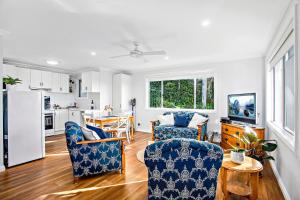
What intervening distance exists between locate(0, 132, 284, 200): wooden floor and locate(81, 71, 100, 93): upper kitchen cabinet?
3.06m

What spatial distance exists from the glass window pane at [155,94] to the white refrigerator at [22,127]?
373cm

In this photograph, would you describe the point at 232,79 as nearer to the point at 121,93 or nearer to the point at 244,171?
the point at 244,171

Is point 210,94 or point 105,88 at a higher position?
point 105,88

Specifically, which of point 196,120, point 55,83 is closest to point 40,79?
point 55,83

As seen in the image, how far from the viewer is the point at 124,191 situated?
230cm

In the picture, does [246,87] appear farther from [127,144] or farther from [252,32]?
[127,144]

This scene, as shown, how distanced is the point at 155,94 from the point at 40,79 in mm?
3936

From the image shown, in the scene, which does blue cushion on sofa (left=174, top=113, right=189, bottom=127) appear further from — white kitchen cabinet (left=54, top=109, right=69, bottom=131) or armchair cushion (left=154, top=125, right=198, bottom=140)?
white kitchen cabinet (left=54, top=109, right=69, bottom=131)

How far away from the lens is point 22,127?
3.26m

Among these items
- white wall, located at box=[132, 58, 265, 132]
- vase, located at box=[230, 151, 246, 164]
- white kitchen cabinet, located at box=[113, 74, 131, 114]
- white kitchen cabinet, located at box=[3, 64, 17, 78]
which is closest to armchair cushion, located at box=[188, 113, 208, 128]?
white wall, located at box=[132, 58, 265, 132]

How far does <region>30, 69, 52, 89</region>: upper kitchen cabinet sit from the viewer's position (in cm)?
529

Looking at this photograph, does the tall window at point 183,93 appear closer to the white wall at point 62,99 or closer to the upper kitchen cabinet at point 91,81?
the upper kitchen cabinet at point 91,81

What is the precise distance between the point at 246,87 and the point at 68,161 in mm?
4637

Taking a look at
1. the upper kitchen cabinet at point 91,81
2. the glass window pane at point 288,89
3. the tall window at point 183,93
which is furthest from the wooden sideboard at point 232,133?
the upper kitchen cabinet at point 91,81
